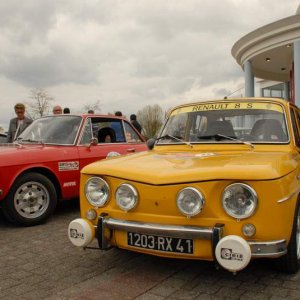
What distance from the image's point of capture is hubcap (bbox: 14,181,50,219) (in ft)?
18.0

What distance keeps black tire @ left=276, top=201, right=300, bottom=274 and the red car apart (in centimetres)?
256

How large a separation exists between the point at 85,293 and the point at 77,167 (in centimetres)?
304

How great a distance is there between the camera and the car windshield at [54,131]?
632 centimetres

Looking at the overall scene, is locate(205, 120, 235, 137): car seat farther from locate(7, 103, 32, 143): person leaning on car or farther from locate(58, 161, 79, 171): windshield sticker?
locate(7, 103, 32, 143): person leaning on car

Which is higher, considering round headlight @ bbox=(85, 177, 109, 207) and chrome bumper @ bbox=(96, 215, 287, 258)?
round headlight @ bbox=(85, 177, 109, 207)

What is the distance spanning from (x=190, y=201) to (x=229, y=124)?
65.0 inches

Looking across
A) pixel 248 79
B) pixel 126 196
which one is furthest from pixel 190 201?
pixel 248 79

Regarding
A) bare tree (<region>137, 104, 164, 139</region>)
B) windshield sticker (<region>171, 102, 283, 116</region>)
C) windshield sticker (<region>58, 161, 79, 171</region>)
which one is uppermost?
bare tree (<region>137, 104, 164, 139</region>)

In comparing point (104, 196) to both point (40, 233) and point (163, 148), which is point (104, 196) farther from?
point (40, 233)

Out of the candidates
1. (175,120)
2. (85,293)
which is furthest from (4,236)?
(175,120)

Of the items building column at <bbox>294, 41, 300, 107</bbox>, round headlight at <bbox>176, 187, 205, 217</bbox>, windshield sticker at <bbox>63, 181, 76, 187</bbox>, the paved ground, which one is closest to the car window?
windshield sticker at <bbox>63, 181, 76, 187</bbox>

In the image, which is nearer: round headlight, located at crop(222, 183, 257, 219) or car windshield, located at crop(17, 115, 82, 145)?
round headlight, located at crop(222, 183, 257, 219)

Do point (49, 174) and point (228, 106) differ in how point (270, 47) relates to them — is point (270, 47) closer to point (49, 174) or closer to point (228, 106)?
point (228, 106)

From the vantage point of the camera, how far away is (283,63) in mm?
20828
